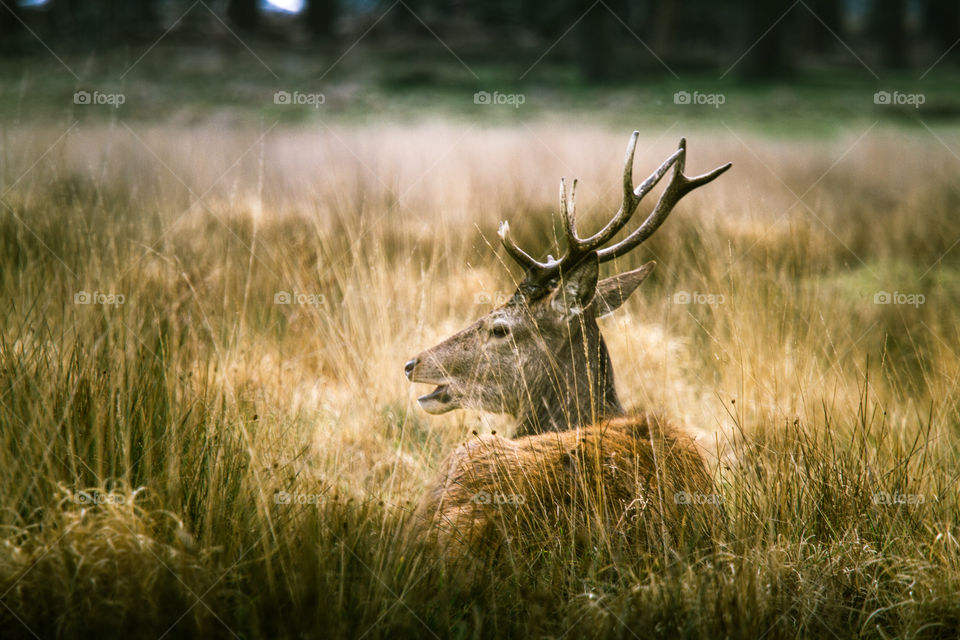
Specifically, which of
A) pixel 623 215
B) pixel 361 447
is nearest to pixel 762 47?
pixel 623 215

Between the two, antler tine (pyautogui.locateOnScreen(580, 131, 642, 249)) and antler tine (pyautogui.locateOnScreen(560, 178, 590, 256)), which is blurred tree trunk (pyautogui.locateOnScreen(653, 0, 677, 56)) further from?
antler tine (pyautogui.locateOnScreen(560, 178, 590, 256))

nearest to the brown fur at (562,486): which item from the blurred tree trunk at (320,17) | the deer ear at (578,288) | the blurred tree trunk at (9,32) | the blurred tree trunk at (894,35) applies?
the deer ear at (578,288)

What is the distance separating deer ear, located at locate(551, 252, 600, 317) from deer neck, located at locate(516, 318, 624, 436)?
156 mm

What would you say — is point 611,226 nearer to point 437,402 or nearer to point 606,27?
point 437,402

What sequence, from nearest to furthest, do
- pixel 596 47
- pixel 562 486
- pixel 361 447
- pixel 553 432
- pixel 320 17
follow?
1. pixel 562 486
2. pixel 553 432
3. pixel 361 447
4. pixel 596 47
5. pixel 320 17

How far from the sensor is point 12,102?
15781 millimetres

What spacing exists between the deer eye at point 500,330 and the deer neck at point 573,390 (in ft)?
0.99

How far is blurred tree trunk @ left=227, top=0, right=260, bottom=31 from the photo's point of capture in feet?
127

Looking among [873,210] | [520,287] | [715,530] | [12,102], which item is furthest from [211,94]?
[715,530]

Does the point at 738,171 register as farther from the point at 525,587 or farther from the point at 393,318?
the point at 525,587

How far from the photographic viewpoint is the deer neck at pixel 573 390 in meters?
4.91

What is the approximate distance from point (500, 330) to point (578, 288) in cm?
48

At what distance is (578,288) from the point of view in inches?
193

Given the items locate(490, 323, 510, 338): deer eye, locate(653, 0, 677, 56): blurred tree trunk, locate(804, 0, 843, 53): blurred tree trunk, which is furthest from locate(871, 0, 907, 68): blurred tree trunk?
locate(490, 323, 510, 338): deer eye
